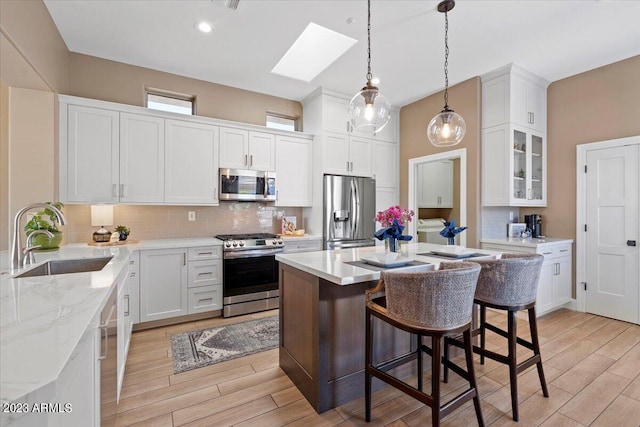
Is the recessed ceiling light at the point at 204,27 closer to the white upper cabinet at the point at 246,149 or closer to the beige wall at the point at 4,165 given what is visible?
the white upper cabinet at the point at 246,149

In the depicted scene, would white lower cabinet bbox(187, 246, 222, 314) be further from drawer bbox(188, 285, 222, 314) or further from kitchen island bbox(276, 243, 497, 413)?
kitchen island bbox(276, 243, 497, 413)

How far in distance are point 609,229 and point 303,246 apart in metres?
3.84

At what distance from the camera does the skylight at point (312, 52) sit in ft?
10.6

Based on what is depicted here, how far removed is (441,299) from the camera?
5.06 feet

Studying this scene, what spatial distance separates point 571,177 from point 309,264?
403cm

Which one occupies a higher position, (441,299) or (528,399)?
(441,299)

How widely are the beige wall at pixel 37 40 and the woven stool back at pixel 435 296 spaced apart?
291 centimetres

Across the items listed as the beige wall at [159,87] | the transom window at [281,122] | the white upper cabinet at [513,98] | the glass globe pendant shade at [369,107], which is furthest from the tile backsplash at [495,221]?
the beige wall at [159,87]

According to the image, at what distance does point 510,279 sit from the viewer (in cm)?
193

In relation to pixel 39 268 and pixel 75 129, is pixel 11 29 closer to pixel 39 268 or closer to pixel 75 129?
pixel 75 129

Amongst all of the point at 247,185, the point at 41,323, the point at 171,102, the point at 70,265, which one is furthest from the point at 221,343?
the point at 171,102

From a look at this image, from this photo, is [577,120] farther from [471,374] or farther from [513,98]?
[471,374]

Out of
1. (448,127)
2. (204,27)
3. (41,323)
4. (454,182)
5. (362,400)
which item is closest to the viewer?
(41,323)

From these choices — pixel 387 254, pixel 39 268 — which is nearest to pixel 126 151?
pixel 39 268
